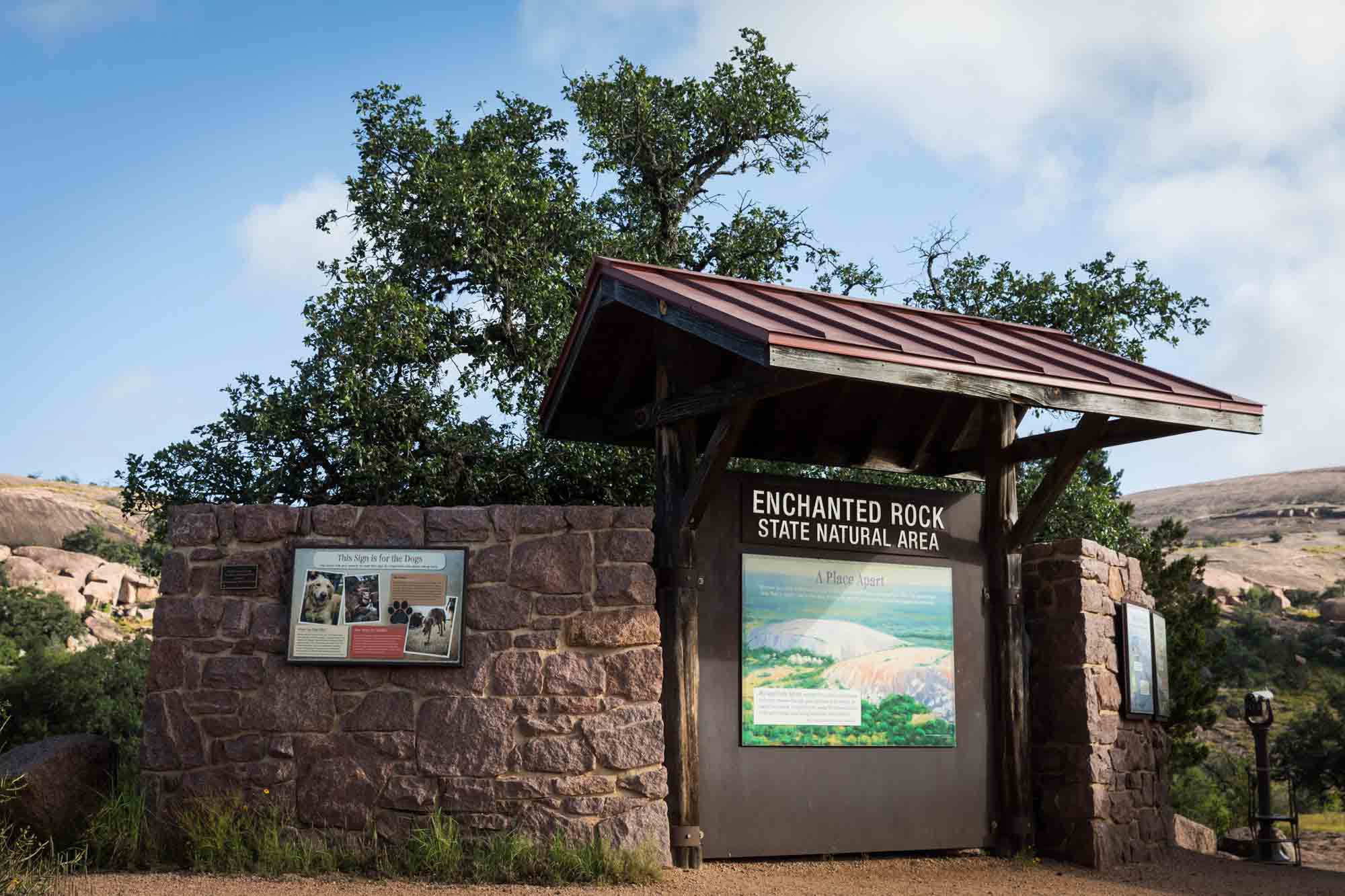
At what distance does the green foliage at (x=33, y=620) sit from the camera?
27.6 m

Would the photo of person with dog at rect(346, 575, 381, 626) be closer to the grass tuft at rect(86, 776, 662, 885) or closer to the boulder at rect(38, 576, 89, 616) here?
the grass tuft at rect(86, 776, 662, 885)

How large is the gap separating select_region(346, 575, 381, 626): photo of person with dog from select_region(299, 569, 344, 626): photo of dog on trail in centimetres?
5

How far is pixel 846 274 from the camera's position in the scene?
56.4ft

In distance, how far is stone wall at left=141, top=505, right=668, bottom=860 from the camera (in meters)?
7.84

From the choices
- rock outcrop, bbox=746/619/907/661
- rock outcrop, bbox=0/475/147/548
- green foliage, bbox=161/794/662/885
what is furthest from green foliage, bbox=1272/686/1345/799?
rock outcrop, bbox=0/475/147/548

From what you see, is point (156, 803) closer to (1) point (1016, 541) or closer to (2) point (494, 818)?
(2) point (494, 818)

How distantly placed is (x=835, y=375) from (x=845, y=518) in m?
2.29

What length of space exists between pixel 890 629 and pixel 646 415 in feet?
8.04

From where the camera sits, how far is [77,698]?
15586mm

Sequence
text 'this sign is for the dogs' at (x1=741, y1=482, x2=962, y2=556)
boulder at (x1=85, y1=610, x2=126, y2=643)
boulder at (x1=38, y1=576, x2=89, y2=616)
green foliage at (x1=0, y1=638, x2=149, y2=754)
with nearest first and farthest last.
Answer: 1. text 'this sign is for the dogs' at (x1=741, y1=482, x2=962, y2=556)
2. green foliage at (x1=0, y1=638, x2=149, y2=754)
3. boulder at (x1=85, y1=610, x2=126, y2=643)
4. boulder at (x1=38, y1=576, x2=89, y2=616)

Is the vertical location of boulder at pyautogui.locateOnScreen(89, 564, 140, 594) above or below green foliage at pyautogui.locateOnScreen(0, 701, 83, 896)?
above

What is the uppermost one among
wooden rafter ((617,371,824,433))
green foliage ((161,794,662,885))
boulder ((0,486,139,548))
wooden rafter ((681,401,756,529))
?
boulder ((0,486,139,548))

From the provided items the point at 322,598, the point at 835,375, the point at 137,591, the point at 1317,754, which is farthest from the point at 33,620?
the point at 835,375

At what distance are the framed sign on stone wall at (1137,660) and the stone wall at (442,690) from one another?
4.18 m
